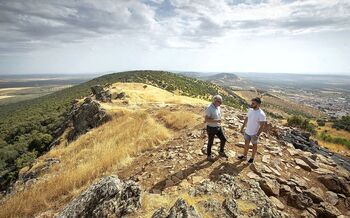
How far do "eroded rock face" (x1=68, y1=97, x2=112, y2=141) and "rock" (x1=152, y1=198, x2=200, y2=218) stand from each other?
16.9 meters

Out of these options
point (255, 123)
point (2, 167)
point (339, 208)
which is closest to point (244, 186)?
point (255, 123)

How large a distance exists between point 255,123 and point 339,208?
3324 mm

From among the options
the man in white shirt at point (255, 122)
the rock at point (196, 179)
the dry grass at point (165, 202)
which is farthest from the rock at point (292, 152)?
the dry grass at point (165, 202)

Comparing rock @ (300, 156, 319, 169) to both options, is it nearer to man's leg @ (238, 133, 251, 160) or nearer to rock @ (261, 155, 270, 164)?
rock @ (261, 155, 270, 164)

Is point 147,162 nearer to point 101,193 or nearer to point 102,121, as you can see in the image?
point 101,193

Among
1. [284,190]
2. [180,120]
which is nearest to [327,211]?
[284,190]

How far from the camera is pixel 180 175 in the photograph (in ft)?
25.2

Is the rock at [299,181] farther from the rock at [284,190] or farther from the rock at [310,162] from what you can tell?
the rock at [310,162]

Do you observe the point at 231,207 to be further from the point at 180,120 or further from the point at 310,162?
the point at 180,120

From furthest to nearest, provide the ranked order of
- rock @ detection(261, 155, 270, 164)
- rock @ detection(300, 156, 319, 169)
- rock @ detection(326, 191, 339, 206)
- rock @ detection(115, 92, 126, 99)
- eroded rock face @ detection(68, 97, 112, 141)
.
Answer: rock @ detection(115, 92, 126, 99) → eroded rock face @ detection(68, 97, 112, 141) → rock @ detection(300, 156, 319, 169) → rock @ detection(261, 155, 270, 164) → rock @ detection(326, 191, 339, 206)

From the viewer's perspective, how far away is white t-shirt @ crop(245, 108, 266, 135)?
26.8 feet

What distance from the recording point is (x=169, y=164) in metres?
8.60

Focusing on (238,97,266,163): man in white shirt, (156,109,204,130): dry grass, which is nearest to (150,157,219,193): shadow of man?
(238,97,266,163): man in white shirt

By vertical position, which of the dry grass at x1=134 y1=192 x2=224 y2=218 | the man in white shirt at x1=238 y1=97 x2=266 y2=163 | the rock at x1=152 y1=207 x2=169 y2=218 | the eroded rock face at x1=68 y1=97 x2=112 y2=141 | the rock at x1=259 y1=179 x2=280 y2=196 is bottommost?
the eroded rock face at x1=68 y1=97 x2=112 y2=141
